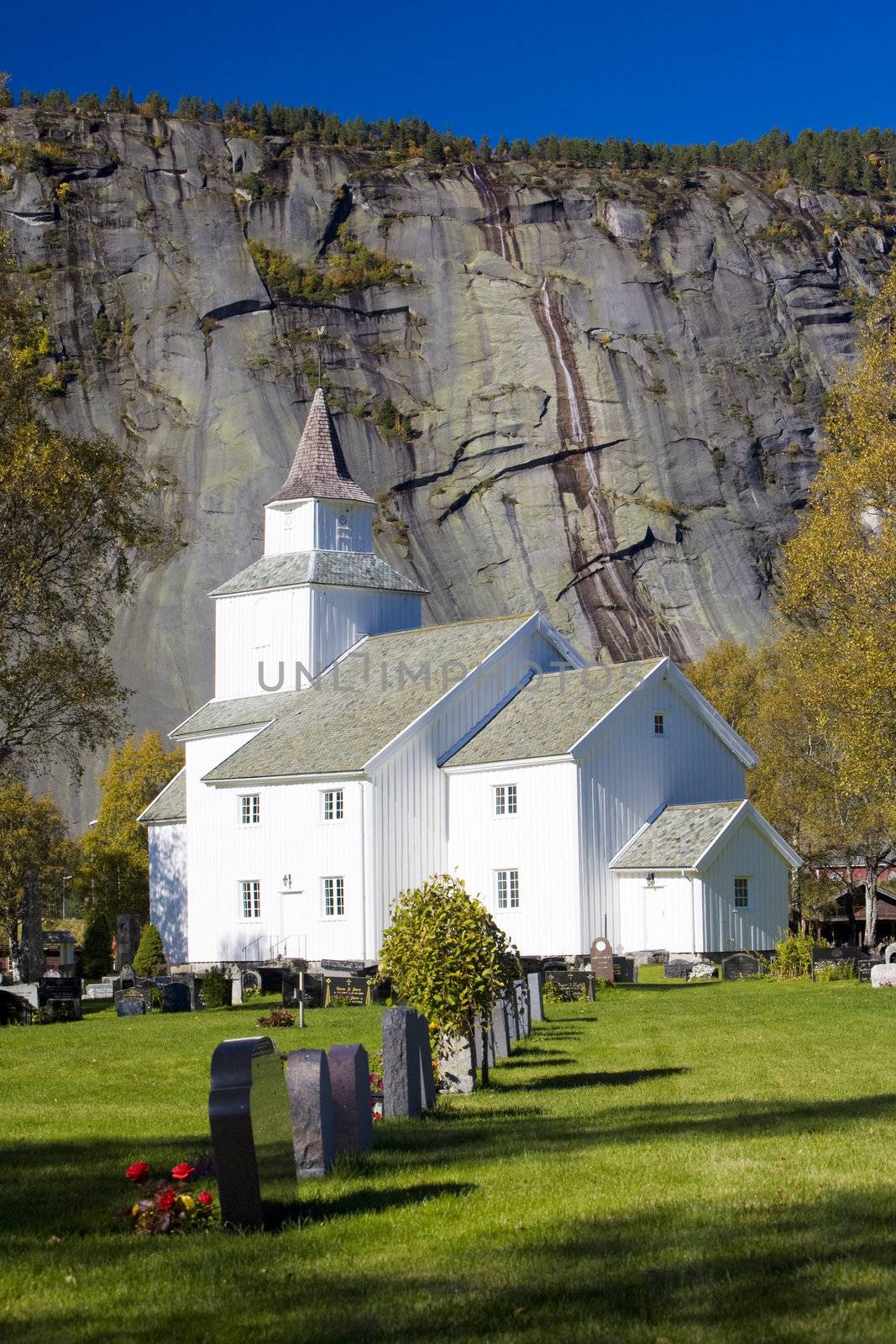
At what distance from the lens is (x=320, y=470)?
2124 inches

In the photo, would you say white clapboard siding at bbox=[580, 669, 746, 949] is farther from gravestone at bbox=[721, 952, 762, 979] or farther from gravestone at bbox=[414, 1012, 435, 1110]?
gravestone at bbox=[414, 1012, 435, 1110]

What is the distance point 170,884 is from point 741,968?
23.4 m

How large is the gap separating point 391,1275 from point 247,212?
12593 cm

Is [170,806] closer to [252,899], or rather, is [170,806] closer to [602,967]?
[252,899]

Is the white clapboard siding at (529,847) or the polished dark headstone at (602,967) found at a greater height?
the white clapboard siding at (529,847)

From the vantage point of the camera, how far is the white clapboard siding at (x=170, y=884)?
51.4m

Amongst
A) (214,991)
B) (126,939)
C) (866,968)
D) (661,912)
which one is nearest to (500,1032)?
(214,991)

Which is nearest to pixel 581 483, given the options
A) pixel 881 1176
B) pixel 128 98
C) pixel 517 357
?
pixel 517 357

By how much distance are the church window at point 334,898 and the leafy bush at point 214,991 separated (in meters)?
11.4

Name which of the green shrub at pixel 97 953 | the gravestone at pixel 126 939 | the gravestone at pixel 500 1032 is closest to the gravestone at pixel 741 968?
the gravestone at pixel 500 1032

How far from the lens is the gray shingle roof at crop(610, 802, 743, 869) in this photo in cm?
4031

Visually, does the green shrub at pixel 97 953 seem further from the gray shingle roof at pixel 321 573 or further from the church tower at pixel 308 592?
the gray shingle roof at pixel 321 573

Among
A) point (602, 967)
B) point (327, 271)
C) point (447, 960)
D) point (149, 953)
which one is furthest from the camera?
point (327, 271)

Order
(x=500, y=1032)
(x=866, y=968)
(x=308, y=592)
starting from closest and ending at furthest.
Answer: (x=500, y=1032), (x=866, y=968), (x=308, y=592)
